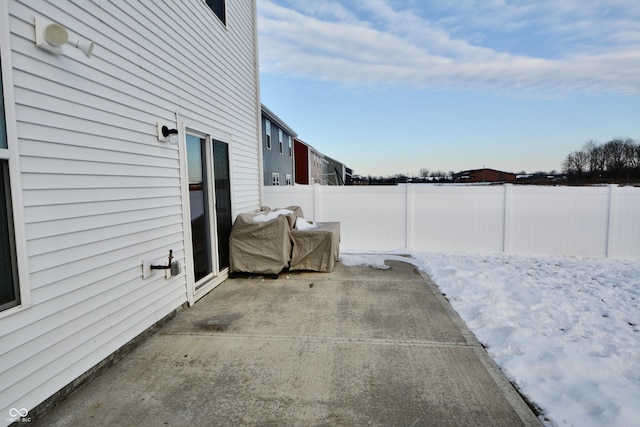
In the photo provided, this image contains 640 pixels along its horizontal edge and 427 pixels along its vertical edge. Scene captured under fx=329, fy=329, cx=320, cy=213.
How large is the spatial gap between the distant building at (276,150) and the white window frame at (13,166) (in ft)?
33.4

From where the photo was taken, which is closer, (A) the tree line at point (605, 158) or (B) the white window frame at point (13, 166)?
(B) the white window frame at point (13, 166)

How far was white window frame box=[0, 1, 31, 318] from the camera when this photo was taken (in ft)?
5.71

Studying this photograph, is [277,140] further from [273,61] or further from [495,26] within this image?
[495,26]

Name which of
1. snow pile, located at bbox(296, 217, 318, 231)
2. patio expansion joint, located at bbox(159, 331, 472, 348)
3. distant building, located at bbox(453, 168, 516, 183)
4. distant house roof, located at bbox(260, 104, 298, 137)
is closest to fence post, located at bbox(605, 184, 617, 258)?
patio expansion joint, located at bbox(159, 331, 472, 348)

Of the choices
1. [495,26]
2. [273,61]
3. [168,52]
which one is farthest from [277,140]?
[168,52]

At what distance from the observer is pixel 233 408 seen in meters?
2.04

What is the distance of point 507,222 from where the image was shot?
23.1ft

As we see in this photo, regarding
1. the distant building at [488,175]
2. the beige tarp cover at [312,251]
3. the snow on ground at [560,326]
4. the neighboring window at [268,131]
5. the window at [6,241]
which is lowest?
the snow on ground at [560,326]

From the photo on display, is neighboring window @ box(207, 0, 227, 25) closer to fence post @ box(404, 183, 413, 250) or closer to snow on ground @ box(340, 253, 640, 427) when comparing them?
snow on ground @ box(340, 253, 640, 427)

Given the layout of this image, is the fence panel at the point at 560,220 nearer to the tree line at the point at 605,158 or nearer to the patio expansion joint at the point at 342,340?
the patio expansion joint at the point at 342,340

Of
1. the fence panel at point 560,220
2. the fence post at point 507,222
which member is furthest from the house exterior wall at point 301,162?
the fence panel at point 560,220

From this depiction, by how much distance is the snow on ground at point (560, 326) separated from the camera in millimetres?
2036

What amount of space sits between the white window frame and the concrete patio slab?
0.79m

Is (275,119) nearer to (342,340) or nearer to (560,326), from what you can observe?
(342,340)
